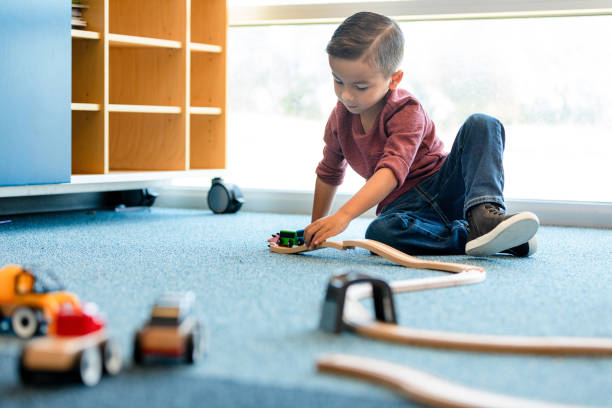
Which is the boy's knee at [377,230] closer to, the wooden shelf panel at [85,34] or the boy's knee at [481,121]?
the boy's knee at [481,121]

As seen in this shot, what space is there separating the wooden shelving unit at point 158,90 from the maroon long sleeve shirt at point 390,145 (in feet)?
2.05

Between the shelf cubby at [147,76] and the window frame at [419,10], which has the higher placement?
the window frame at [419,10]

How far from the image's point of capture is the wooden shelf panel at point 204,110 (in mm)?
2130

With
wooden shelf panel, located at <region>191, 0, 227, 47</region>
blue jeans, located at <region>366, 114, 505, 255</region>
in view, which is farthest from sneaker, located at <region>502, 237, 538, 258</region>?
wooden shelf panel, located at <region>191, 0, 227, 47</region>

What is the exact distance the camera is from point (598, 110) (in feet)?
7.09

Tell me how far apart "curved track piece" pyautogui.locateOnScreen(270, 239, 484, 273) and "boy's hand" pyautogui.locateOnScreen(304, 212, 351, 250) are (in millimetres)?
74

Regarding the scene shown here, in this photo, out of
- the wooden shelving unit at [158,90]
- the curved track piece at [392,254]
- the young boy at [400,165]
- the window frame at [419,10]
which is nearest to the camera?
the curved track piece at [392,254]

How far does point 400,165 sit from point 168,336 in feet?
2.69

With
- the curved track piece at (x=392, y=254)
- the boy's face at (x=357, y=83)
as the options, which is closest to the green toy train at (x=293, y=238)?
the curved track piece at (x=392, y=254)

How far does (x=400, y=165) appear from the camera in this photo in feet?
4.54

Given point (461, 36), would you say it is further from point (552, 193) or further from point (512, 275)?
point (512, 275)

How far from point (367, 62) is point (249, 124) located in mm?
1158

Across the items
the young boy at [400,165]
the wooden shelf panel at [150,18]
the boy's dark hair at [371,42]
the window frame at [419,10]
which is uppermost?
the window frame at [419,10]

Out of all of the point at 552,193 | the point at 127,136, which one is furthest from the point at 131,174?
the point at 552,193
